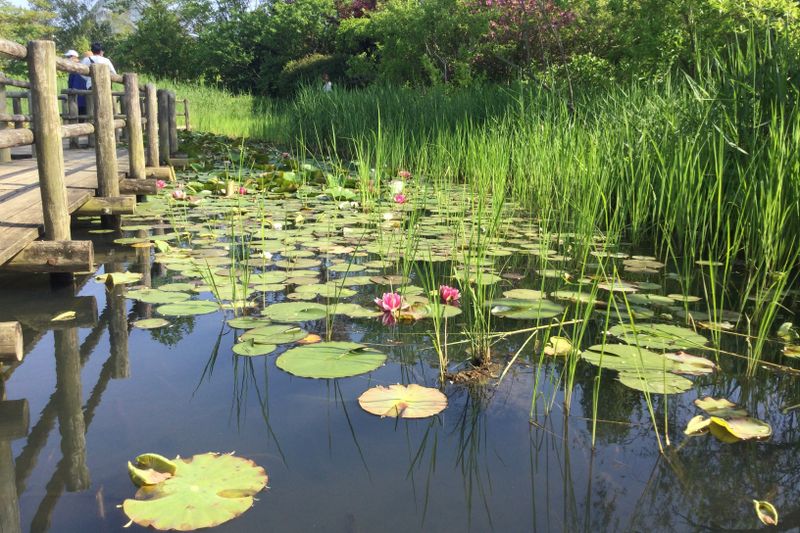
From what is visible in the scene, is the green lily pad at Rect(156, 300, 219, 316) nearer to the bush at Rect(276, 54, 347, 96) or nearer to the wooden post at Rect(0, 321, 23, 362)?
the wooden post at Rect(0, 321, 23, 362)

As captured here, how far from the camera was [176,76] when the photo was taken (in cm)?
2342

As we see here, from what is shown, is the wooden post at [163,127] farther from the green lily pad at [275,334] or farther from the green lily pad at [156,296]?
the green lily pad at [275,334]

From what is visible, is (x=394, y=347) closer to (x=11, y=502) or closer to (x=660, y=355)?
(x=660, y=355)

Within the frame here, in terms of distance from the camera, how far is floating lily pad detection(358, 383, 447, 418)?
1.55 meters

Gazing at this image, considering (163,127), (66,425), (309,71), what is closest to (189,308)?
(66,425)

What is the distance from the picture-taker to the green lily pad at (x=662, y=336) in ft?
6.36

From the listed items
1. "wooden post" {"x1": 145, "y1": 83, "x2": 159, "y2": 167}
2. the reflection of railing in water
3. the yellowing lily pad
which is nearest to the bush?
"wooden post" {"x1": 145, "y1": 83, "x2": 159, "y2": 167}

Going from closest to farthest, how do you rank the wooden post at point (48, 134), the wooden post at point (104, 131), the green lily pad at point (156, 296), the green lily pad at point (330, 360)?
1. the green lily pad at point (330, 360)
2. the green lily pad at point (156, 296)
3. the wooden post at point (48, 134)
4. the wooden post at point (104, 131)

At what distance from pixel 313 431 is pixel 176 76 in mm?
24250

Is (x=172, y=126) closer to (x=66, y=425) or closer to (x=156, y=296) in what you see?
(x=156, y=296)

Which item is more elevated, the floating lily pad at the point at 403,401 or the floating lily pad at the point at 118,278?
the floating lily pad at the point at 118,278

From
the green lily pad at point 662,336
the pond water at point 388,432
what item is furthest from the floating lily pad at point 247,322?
the green lily pad at point 662,336

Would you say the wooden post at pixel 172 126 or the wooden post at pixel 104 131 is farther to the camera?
the wooden post at pixel 172 126

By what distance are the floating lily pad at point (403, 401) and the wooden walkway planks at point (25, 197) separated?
140 cm
